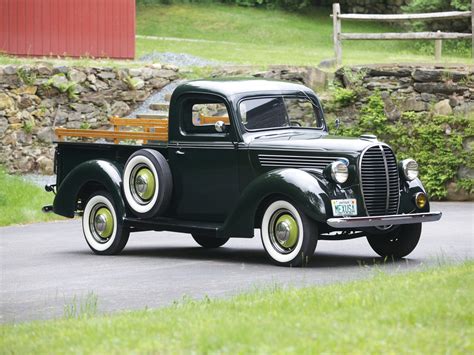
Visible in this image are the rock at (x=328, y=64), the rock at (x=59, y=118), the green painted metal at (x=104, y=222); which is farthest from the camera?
the rock at (x=328, y=64)

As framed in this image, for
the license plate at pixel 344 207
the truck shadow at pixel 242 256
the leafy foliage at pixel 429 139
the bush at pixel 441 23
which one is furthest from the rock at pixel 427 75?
the bush at pixel 441 23

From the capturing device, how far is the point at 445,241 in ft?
48.9

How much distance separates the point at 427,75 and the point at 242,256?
29.8ft

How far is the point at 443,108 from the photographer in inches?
855

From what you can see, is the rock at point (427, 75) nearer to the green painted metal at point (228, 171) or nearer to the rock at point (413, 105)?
the rock at point (413, 105)

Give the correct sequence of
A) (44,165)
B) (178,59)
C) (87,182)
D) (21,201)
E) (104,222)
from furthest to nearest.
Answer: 1. (178,59)
2. (44,165)
3. (21,201)
4. (87,182)
5. (104,222)

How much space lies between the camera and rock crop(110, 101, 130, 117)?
24.5 meters

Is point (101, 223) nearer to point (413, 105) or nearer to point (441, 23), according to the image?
point (413, 105)

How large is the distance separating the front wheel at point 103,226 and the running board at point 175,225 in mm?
232

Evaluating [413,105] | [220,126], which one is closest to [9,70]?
[413,105]

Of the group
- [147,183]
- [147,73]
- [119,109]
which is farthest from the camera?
[147,73]

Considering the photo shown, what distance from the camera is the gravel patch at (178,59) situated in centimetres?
2756

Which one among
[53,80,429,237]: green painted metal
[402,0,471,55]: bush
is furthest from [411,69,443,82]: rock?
[402,0,471,55]: bush

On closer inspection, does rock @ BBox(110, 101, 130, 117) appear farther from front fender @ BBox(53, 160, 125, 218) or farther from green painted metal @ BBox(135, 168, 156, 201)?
green painted metal @ BBox(135, 168, 156, 201)
